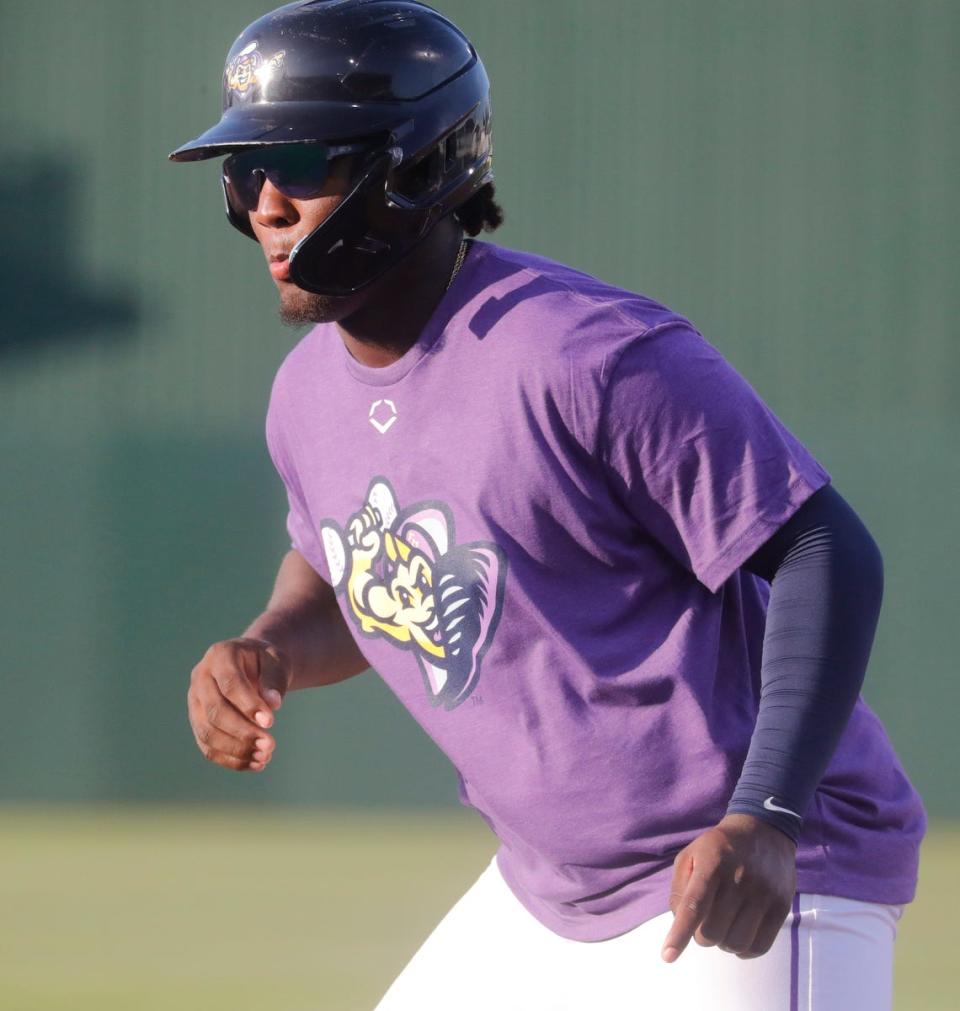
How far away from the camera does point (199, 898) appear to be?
661 centimetres

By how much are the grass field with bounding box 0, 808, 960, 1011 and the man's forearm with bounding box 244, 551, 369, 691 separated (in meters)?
2.37

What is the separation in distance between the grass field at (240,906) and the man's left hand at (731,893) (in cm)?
332

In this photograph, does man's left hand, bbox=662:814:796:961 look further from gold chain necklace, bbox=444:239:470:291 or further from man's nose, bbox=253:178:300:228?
man's nose, bbox=253:178:300:228

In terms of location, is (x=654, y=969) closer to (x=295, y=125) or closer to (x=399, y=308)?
(x=399, y=308)

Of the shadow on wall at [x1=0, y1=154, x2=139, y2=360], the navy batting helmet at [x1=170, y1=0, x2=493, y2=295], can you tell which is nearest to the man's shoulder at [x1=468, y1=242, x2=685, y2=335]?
the navy batting helmet at [x1=170, y1=0, x2=493, y2=295]

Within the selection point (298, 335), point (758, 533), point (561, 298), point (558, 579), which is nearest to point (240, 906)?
point (298, 335)

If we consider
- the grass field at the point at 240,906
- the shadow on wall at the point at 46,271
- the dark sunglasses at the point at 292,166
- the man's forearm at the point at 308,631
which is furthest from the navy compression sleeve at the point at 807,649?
the shadow on wall at the point at 46,271

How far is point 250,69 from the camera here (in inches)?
107

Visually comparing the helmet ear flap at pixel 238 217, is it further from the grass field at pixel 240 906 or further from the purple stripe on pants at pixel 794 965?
the grass field at pixel 240 906

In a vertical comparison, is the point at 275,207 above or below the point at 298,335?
above

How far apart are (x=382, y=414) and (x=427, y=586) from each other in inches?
10.8

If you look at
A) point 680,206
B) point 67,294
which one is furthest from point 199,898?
point 680,206

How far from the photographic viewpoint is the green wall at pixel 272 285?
8.31m

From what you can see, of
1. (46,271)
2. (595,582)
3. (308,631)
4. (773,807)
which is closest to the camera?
(773,807)
